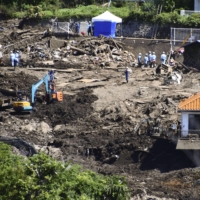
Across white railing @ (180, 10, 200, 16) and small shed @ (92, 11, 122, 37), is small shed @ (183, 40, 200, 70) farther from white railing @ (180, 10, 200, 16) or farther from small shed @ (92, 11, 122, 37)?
small shed @ (92, 11, 122, 37)

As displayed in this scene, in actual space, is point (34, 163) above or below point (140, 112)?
above

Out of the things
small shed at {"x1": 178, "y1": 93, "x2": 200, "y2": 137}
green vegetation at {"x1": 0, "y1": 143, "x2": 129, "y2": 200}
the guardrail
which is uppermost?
green vegetation at {"x1": 0, "y1": 143, "x2": 129, "y2": 200}

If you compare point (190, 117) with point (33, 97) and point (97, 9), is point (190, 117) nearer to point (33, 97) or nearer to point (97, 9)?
point (33, 97)

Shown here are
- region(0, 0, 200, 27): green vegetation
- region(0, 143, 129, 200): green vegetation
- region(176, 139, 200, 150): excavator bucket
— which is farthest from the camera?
region(0, 0, 200, 27): green vegetation

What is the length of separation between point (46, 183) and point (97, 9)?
2020 inches

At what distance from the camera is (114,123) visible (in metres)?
62.4

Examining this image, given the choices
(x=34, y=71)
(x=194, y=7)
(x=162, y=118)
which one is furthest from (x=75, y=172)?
(x=194, y=7)

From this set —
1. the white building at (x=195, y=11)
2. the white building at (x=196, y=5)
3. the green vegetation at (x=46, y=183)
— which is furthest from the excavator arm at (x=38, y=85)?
the green vegetation at (x=46, y=183)

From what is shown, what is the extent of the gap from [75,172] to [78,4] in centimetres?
5399

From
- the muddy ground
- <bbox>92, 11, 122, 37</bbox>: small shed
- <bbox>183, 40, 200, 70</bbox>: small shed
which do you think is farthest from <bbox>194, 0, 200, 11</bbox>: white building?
the muddy ground

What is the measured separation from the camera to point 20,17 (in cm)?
8838

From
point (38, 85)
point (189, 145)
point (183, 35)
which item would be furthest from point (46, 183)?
point (183, 35)

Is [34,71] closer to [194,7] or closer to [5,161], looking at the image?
[194,7]

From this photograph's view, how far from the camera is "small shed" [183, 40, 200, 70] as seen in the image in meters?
75.3
